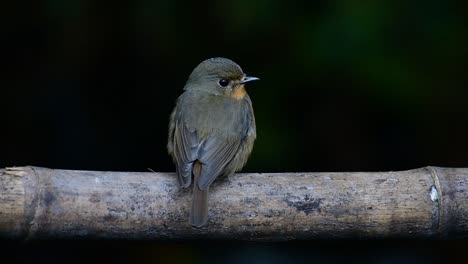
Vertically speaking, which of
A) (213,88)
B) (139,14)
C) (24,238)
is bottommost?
(24,238)

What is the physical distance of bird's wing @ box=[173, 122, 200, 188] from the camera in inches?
180

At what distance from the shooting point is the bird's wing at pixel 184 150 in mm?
4562

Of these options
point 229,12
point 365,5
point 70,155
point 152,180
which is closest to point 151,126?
point 70,155

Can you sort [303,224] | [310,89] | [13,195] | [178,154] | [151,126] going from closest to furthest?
1. [13,195]
2. [303,224]
3. [178,154]
4. [310,89]
5. [151,126]

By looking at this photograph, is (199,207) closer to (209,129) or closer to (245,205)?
(245,205)

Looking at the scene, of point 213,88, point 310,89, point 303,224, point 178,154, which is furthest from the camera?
point 310,89

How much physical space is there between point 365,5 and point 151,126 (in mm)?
1894

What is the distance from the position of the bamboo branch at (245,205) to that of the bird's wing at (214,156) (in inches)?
3.7

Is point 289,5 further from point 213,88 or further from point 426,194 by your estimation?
point 426,194

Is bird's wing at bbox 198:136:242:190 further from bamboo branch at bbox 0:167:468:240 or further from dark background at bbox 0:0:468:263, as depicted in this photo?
dark background at bbox 0:0:468:263

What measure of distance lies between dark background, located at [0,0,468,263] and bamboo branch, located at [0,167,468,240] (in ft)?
5.94

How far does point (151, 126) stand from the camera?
23.0ft

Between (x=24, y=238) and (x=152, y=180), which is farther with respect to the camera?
(x=152, y=180)

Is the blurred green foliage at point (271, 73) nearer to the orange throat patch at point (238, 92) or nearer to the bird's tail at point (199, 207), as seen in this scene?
the orange throat patch at point (238, 92)
